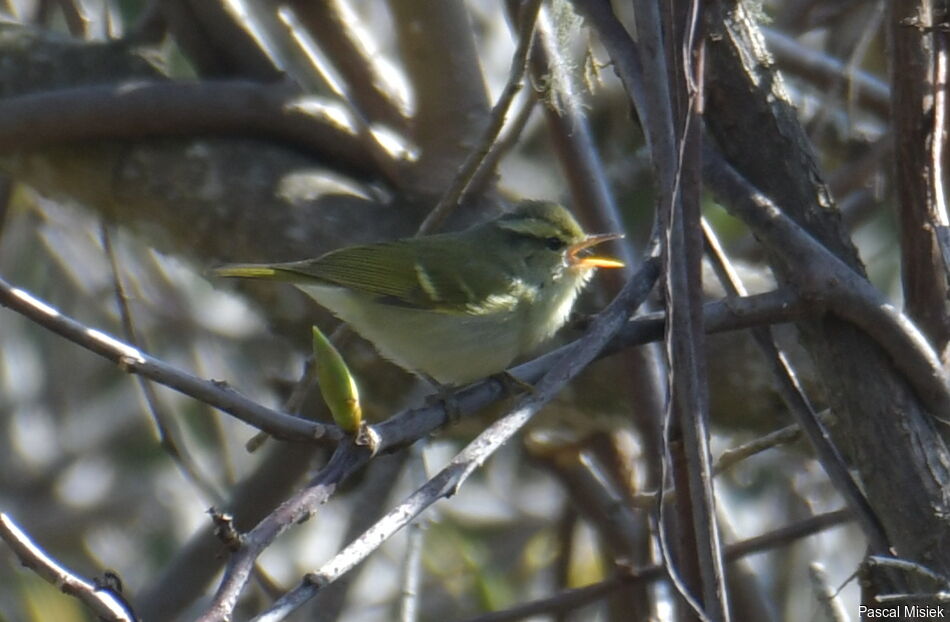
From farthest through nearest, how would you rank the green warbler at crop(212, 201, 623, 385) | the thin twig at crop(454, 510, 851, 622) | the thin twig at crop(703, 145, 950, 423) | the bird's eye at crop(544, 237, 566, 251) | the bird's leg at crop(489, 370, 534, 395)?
the bird's eye at crop(544, 237, 566, 251) → the green warbler at crop(212, 201, 623, 385) → the thin twig at crop(454, 510, 851, 622) → the bird's leg at crop(489, 370, 534, 395) → the thin twig at crop(703, 145, 950, 423)

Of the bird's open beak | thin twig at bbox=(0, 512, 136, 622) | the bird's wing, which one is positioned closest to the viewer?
thin twig at bbox=(0, 512, 136, 622)

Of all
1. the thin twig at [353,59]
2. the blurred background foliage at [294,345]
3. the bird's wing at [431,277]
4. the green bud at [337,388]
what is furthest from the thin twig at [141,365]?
the thin twig at [353,59]

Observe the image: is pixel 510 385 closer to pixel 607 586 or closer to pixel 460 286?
pixel 607 586

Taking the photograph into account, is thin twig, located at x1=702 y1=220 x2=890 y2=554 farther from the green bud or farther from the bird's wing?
the bird's wing

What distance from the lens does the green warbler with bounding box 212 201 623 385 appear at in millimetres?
3057

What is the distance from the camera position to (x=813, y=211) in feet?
7.15

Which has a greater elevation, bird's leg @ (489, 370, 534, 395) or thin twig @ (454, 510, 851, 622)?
bird's leg @ (489, 370, 534, 395)

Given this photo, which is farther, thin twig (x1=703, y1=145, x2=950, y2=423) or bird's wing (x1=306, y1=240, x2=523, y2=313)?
bird's wing (x1=306, y1=240, x2=523, y2=313)

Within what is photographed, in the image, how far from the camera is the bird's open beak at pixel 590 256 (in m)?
2.93

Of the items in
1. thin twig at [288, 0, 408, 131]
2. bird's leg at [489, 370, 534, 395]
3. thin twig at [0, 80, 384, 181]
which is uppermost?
thin twig at [288, 0, 408, 131]

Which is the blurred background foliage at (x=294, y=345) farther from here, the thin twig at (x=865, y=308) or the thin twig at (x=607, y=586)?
the thin twig at (x=865, y=308)

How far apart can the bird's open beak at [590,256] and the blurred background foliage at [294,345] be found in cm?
14

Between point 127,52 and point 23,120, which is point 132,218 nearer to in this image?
point 23,120

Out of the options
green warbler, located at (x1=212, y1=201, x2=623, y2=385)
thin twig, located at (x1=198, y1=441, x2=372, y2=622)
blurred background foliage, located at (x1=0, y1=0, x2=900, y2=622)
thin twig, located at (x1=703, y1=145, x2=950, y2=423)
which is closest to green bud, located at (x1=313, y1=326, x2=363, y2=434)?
thin twig, located at (x1=198, y1=441, x2=372, y2=622)
